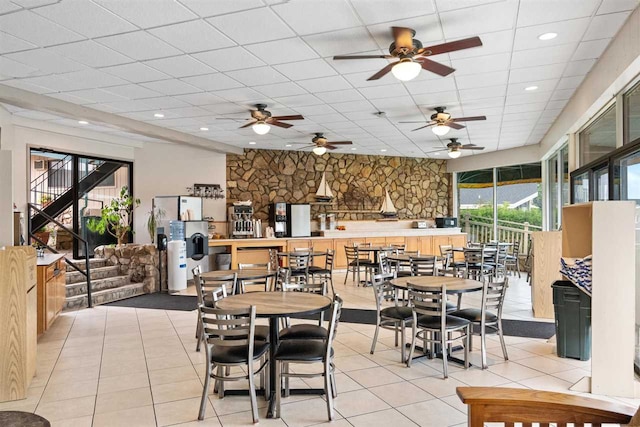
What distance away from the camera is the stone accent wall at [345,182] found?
442 inches

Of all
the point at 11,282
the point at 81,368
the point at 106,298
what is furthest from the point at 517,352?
the point at 106,298

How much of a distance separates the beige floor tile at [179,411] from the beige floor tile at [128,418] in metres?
0.06

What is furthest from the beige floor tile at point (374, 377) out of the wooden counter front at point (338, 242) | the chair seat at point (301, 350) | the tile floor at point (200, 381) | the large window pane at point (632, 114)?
the wooden counter front at point (338, 242)

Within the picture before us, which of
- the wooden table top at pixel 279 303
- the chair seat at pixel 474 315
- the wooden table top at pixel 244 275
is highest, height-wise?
the wooden table top at pixel 244 275

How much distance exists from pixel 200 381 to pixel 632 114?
521 centimetres

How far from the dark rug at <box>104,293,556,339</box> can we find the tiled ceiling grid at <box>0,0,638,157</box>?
10.8ft

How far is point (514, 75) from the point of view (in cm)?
555

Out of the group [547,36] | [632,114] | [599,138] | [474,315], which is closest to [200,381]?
[474,315]

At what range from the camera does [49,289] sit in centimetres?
576

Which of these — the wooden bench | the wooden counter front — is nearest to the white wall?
the wooden counter front

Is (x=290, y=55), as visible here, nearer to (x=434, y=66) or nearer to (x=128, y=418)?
(x=434, y=66)

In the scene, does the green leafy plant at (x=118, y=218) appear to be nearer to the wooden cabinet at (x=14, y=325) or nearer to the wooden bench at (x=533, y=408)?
the wooden cabinet at (x=14, y=325)

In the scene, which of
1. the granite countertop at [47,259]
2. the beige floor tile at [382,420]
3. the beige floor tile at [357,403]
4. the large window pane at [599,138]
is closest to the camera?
the beige floor tile at [382,420]

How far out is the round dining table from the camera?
3.35 metres
